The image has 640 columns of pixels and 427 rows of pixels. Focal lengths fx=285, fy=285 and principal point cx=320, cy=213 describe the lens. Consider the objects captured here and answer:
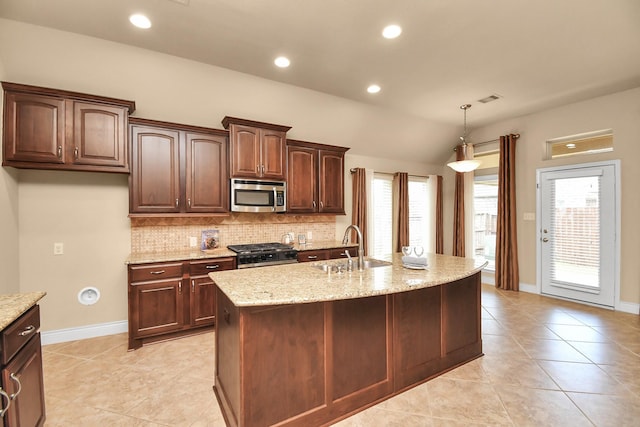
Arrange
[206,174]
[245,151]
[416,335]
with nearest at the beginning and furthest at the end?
[416,335], [206,174], [245,151]

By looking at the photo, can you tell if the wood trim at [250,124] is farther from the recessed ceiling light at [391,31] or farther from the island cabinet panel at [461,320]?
the island cabinet panel at [461,320]

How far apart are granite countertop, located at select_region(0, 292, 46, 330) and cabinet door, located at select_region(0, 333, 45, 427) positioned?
208 millimetres

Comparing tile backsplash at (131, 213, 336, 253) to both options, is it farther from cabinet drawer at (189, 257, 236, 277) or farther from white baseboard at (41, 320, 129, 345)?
white baseboard at (41, 320, 129, 345)

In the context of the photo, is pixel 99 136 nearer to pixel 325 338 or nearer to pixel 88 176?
pixel 88 176

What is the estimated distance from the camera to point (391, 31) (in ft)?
8.36

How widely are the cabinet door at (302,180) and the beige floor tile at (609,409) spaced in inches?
130

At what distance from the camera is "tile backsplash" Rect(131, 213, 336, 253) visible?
342 centimetres

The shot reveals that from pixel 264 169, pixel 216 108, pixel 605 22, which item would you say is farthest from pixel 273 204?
pixel 605 22

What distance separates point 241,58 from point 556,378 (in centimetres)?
416

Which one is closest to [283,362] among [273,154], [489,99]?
[273,154]

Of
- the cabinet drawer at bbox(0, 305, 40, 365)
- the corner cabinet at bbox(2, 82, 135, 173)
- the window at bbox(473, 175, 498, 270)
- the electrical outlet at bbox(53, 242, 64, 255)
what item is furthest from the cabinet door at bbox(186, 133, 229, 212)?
the window at bbox(473, 175, 498, 270)

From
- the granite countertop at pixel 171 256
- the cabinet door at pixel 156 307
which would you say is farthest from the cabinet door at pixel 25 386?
the granite countertop at pixel 171 256

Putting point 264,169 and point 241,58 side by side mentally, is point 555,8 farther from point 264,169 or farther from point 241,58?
point 264,169

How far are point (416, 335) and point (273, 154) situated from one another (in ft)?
8.84
